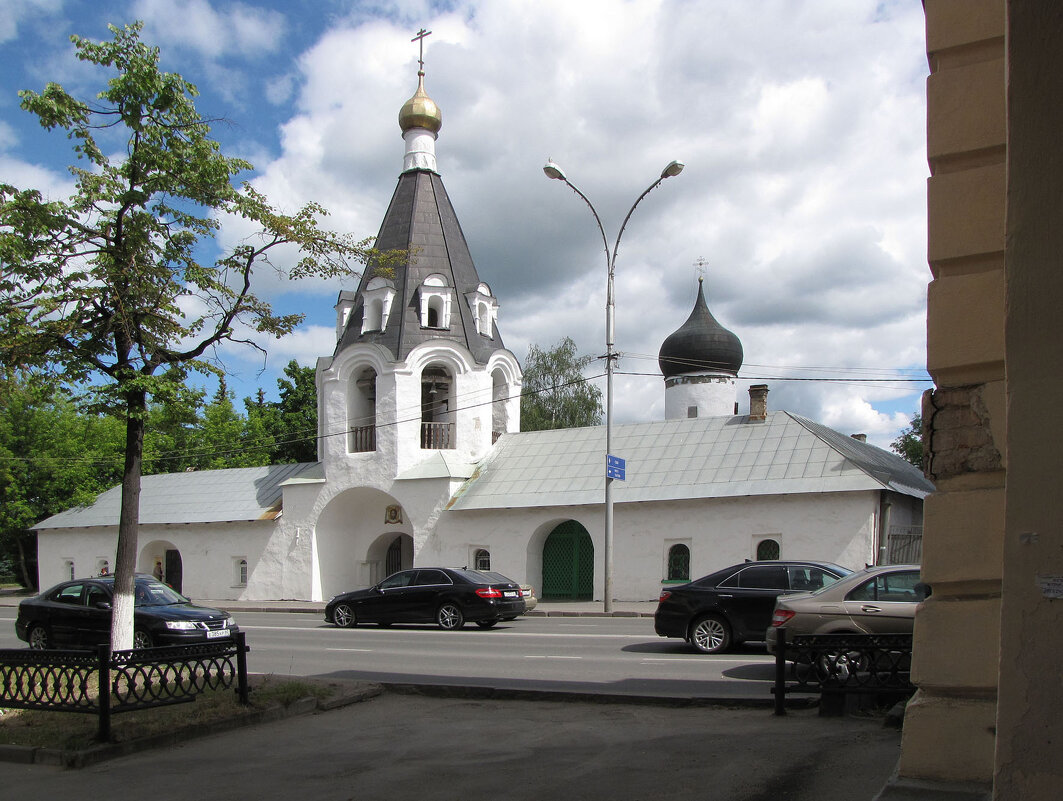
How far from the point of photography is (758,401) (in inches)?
1115

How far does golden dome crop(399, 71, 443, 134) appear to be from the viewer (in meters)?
32.9

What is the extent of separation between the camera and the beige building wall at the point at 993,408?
379 centimetres

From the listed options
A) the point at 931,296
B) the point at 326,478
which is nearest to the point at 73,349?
the point at 931,296

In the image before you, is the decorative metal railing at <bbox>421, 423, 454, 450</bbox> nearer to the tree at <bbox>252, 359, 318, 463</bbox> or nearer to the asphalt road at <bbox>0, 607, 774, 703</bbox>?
the asphalt road at <bbox>0, 607, 774, 703</bbox>

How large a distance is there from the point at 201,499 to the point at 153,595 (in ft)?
67.0

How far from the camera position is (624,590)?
26406mm

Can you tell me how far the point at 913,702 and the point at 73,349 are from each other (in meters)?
9.62

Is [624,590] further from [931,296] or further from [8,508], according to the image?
[8,508]

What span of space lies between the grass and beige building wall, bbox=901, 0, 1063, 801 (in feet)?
19.6

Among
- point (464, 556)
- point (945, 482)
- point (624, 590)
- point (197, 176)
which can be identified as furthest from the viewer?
point (464, 556)

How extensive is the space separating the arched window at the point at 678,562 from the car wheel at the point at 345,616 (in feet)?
30.5

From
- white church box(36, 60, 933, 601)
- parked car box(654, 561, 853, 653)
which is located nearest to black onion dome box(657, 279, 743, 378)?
white church box(36, 60, 933, 601)

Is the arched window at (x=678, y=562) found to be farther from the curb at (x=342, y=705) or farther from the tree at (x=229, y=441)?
the tree at (x=229, y=441)

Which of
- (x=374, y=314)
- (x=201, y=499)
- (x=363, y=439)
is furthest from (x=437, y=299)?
(x=201, y=499)
